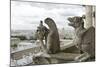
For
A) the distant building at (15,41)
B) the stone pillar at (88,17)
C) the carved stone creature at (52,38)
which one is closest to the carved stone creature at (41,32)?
the carved stone creature at (52,38)

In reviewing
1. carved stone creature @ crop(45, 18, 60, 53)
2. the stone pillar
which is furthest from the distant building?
the stone pillar

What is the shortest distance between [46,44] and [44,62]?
227mm

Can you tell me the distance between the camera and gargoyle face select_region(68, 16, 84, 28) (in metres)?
2.56

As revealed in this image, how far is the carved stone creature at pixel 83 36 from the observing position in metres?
2.58

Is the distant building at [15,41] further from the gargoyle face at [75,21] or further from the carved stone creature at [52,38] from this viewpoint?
the gargoyle face at [75,21]

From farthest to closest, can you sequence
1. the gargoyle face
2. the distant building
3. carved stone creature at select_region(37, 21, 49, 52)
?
the gargoyle face
carved stone creature at select_region(37, 21, 49, 52)
the distant building

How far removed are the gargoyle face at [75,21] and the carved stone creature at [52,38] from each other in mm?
236

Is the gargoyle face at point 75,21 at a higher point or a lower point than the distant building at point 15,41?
higher

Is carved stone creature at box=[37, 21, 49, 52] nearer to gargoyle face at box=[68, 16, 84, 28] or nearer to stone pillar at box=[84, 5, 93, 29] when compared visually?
gargoyle face at box=[68, 16, 84, 28]

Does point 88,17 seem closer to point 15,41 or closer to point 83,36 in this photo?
point 83,36

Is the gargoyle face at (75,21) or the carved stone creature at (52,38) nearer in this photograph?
the carved stone creature at (52,38)

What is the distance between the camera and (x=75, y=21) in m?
2.59
